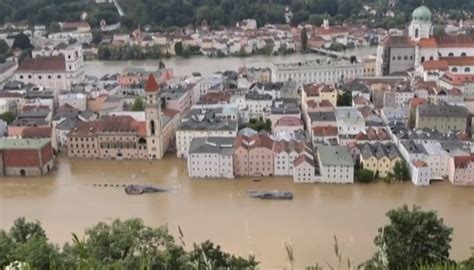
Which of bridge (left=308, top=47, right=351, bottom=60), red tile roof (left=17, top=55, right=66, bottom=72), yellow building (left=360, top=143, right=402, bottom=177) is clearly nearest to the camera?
yellow building (left=360, top=143, right=402, bottom=177)

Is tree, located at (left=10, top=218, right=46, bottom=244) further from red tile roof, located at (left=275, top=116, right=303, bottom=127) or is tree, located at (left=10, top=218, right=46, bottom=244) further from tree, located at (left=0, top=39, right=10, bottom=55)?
tree, located at (left=0, top=39, right=10, bottom=55)

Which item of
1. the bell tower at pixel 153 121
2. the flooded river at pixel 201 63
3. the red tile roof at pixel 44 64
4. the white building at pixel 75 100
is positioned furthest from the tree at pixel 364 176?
the flooded river at pixel 201 63

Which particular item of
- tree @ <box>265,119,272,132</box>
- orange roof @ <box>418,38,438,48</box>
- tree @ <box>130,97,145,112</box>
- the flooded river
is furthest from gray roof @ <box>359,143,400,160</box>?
the flooded river

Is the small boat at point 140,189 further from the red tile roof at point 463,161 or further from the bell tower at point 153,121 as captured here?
the red tile roof at point 463,161

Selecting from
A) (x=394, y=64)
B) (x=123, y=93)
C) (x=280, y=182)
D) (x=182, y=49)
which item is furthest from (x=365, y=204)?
(x=182, y=49)

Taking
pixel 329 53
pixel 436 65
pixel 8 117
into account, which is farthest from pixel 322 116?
pixel 329 53
